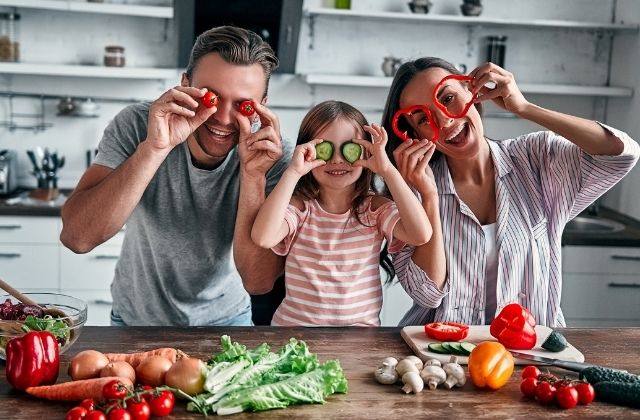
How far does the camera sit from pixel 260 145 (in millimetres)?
2219

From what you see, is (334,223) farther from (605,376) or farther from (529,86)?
(529,86)

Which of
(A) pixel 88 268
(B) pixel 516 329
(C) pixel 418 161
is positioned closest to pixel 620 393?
(B) pixel 516 329

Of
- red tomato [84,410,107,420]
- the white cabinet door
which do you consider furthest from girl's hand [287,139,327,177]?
the white cabinet door

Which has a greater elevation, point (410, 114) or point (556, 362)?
point (410, 114)

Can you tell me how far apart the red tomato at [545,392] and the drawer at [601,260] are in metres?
2.39

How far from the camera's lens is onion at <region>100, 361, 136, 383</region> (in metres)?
1.71

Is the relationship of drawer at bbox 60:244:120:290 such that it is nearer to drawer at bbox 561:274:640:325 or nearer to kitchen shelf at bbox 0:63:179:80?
kitchen shelf at bbox 0:63:179:80

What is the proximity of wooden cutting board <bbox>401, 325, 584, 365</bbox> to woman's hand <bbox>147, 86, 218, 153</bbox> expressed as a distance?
0.78 metres

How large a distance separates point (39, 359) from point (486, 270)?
126 centimetres

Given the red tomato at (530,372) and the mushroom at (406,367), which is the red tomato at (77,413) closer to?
the mushroom at (406,367)

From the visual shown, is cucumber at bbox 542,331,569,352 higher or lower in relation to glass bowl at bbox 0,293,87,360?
lower

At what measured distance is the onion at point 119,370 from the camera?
1713mm

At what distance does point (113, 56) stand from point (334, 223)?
2543 millimetres

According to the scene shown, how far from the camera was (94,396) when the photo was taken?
1.65 metres
